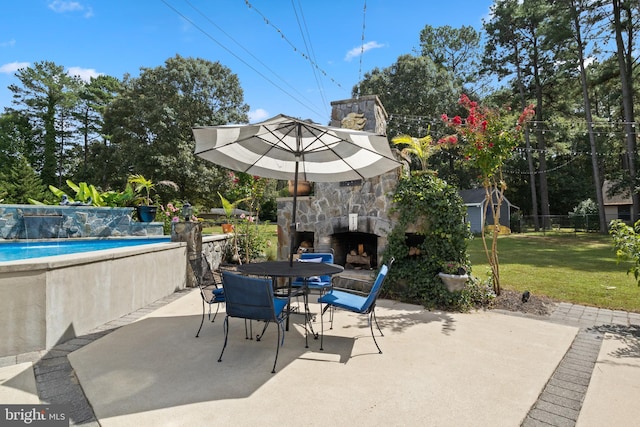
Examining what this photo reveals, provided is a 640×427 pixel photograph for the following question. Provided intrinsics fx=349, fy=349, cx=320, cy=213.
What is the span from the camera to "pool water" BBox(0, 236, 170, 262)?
7.52 meters

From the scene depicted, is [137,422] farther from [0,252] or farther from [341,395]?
[0,252]

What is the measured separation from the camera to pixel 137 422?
2.33 m

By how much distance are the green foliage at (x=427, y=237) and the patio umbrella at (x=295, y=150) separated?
1.45m

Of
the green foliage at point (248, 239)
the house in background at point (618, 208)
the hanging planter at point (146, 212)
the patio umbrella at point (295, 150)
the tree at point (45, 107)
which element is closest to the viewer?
the patio umbrella at point (295, 150)

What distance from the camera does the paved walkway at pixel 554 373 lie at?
2.54 metres

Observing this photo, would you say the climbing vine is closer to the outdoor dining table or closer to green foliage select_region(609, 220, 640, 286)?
green foliage select_region(609, 220, 640, 286)

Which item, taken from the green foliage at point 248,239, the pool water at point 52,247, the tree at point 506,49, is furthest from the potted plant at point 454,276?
the tree at point 506,49

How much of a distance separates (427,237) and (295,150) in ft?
9.67

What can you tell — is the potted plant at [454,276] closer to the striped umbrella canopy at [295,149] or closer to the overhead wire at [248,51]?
the striped umbrella canopy at [295,149]

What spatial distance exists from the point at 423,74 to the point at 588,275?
19.7 meters

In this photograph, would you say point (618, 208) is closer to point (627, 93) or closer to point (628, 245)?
point (627, 93)

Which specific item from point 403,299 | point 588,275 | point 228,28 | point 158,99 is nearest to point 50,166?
point 158,99

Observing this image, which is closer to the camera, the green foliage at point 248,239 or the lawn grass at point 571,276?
the lawn grass at point 571,276

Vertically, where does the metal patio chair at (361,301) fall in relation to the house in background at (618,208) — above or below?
below
